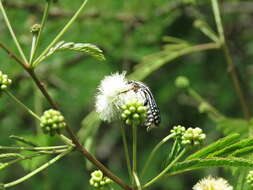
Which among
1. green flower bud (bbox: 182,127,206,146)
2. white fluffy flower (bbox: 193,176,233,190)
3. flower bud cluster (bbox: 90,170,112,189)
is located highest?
green flower bud (bbox: 182,127,206,146)

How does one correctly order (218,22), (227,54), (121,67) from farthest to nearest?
1. (121,67)
2. (218,22)
3. (227,54)

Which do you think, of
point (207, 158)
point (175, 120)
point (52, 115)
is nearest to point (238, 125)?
point (207, 158)

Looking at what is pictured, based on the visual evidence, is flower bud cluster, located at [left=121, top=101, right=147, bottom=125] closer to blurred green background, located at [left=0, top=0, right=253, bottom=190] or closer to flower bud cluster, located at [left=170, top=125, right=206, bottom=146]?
flower bud cluster, located at [left=170, top=125, right=206, bottom=146]

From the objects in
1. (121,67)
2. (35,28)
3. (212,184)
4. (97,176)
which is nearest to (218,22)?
(212,184)

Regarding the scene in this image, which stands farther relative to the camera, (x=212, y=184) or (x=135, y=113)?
(x=212, y=184)

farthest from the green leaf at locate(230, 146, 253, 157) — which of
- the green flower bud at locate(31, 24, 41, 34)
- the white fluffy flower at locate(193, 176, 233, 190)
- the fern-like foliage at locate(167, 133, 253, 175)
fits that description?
the green flower bud at locate(31, 24, 41, 34)

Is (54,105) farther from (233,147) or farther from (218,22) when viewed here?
(218,22)

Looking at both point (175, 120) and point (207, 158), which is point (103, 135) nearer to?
point (175, 120)
